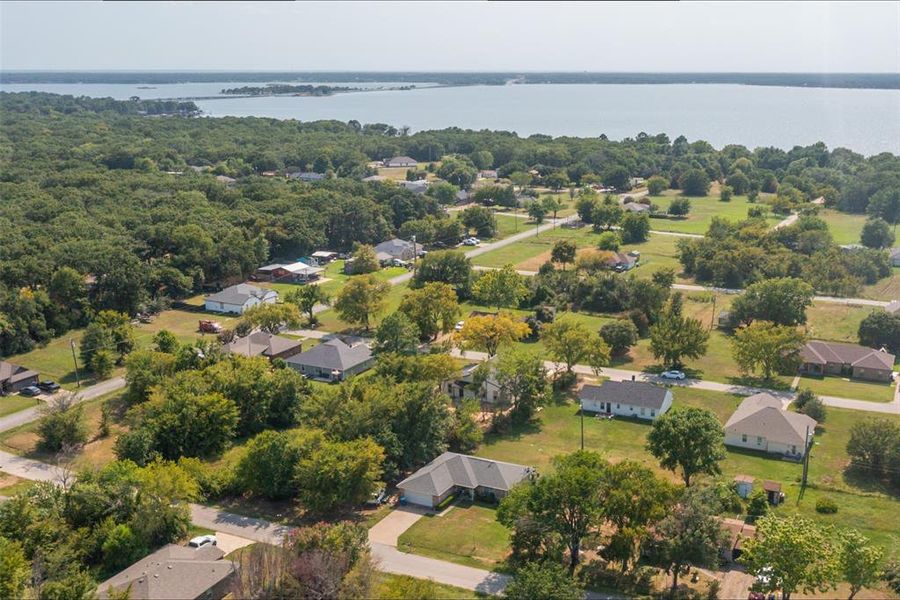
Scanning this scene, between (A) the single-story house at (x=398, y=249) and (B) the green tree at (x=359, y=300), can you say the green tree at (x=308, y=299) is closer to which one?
(B) the green tree at (x=359, y=300)

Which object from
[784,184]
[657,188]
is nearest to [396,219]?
[657,188]

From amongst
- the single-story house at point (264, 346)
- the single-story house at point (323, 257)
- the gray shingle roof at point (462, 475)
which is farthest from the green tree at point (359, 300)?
the single-story house at point (323, 257)

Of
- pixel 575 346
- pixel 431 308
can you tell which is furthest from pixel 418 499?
pixel 431 308

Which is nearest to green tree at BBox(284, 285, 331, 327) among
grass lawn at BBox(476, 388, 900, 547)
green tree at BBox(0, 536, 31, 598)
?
grass lawn at BBox(476, 388, 900, 547)

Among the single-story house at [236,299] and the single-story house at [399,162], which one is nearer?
the single-story house at [236,299]

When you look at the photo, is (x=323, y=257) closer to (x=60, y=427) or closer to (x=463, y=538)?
(x=60, y=427)

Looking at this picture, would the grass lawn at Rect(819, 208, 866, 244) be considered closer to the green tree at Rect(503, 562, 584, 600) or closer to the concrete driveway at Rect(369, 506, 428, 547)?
the concrete driveway at Rect(369, 506, 428, 547)

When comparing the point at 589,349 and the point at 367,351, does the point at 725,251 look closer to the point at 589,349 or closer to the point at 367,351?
the point at 589,349
